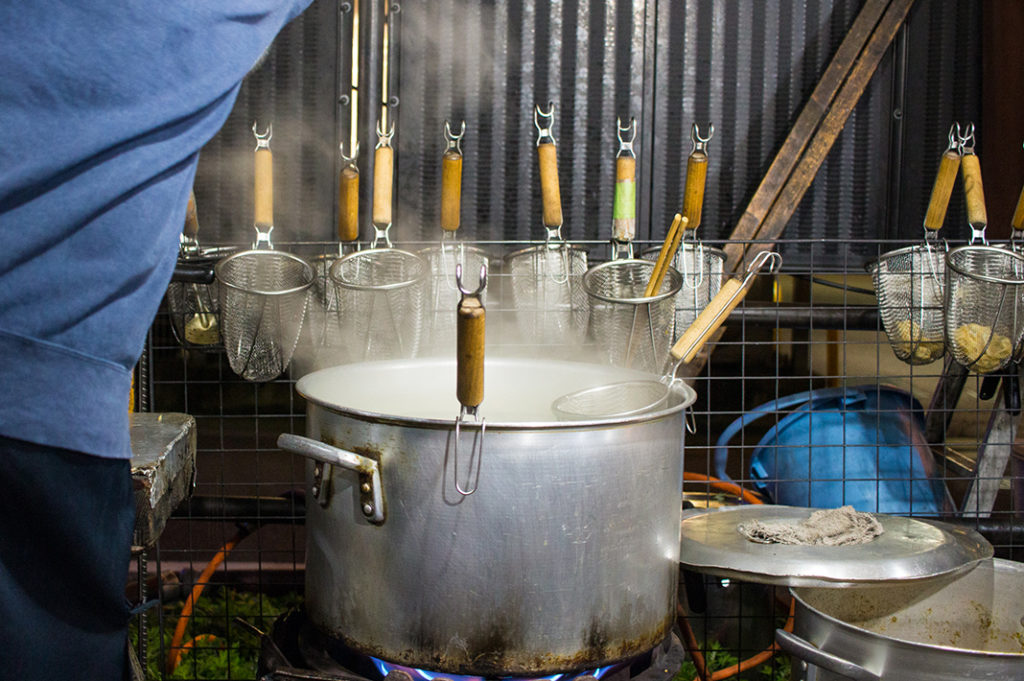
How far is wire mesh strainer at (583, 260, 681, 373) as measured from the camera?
1685 mm

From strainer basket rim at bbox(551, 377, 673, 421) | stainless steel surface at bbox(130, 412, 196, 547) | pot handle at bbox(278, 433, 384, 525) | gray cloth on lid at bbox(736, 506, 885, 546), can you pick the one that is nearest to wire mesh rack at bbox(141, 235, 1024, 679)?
gray cloth on lid at bbox(736, 506, 885, 546)

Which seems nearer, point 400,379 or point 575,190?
point 400,379

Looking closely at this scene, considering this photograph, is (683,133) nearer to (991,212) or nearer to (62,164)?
(991,212)

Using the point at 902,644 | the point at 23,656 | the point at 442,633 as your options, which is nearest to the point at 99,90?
the point at 23,656

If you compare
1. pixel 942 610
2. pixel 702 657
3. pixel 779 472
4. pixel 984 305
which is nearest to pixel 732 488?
pixel 779 472

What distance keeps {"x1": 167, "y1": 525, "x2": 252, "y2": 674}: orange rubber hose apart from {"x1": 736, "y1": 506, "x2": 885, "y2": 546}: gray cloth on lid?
3.81ft

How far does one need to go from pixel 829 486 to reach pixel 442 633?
1.23 metres

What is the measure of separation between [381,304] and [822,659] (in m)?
1.02

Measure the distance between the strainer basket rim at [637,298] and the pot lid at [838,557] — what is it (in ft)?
1.41

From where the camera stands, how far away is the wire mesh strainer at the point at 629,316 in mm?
1685

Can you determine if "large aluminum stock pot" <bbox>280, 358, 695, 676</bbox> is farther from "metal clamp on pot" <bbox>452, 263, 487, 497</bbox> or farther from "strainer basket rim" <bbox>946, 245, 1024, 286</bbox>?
"strainer basket rim" <bbox>946, 245, 1024, 286</bbox>

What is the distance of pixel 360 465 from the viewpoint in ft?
3.65

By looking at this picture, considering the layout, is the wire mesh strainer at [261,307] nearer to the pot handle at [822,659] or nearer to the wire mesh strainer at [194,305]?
the wire mesh strainer at [194,305]

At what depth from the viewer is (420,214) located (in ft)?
7.67
